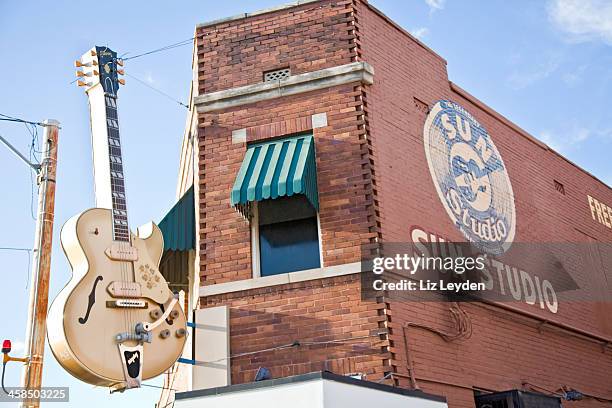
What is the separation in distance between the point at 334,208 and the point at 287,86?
6.99 ft

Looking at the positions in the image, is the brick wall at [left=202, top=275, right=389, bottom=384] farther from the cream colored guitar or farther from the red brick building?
the cream colored guitar

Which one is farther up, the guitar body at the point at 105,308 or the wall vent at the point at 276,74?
the wall vent at the point at 276,74

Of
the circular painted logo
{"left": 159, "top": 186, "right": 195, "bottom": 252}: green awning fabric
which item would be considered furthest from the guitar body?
the circular painted logo

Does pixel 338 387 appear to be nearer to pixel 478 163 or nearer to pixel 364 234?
pixel 364 234

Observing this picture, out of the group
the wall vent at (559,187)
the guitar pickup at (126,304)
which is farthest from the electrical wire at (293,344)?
the wall vent at (559,187)

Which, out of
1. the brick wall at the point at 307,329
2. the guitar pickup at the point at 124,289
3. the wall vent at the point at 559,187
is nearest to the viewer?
the guitar pickup at the point at 124,289

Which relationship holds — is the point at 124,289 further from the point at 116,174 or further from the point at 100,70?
the point at 100,70

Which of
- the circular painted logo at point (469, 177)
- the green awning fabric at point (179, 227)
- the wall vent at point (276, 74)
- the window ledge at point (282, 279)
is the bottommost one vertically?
the window ledge at point (282, 279)

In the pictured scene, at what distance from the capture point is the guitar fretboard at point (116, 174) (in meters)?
9.47

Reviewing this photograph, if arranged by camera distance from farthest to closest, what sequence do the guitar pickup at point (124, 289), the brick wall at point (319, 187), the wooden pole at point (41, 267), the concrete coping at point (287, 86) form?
the concrete coping at point (287, 86)
the brick wall at point (319, 187)
the wooden pole at point (41, 267)
the guitar pickup at point (124, 289)

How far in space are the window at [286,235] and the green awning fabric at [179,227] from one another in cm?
115

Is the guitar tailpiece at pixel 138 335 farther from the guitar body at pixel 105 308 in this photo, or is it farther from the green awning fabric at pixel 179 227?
the green awning fabric at pixel 179 227

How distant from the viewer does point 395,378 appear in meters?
9.65

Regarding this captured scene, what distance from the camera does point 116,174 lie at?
397 inches
